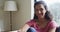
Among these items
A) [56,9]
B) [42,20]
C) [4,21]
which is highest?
[56,9]

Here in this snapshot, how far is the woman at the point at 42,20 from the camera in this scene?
2.18 metres

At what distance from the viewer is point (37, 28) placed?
230cm

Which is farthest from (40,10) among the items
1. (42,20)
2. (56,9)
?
(56,9)

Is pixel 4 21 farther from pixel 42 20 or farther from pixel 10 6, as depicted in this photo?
pixel 42 20

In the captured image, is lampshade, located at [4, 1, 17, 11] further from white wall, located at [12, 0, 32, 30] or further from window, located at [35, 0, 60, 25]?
window, located at [35, 0, 60, 25]

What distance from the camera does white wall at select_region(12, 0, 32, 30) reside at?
10.1 ft

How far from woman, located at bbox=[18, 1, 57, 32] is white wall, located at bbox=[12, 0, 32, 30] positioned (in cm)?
72

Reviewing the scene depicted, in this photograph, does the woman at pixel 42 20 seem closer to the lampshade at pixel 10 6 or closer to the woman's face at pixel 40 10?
the woman's face at pixel 40 10

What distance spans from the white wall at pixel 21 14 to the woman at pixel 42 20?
2.36 feet

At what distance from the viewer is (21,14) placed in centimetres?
321

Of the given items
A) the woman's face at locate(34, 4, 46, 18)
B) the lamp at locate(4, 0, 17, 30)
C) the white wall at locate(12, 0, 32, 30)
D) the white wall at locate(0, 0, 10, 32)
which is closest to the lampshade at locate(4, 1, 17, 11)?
the lamp at locate(4, 0, 17, 30)

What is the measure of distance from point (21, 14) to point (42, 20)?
3.37 feet

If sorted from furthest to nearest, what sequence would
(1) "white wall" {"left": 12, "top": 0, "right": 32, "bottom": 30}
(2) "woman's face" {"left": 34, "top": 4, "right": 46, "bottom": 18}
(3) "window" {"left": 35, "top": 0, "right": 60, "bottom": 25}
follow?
(1) "white wall" {"left": 12, "top": 0, "right": 32, "bottom": 30}, (3) "window" {"left": 35, "top": 0, "right": 60, "bottom": 25}, (2) "woman's face" {"left": 34, "top": 4, "right": 46, "bottom": 18}

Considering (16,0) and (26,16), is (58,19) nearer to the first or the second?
(26,16)
